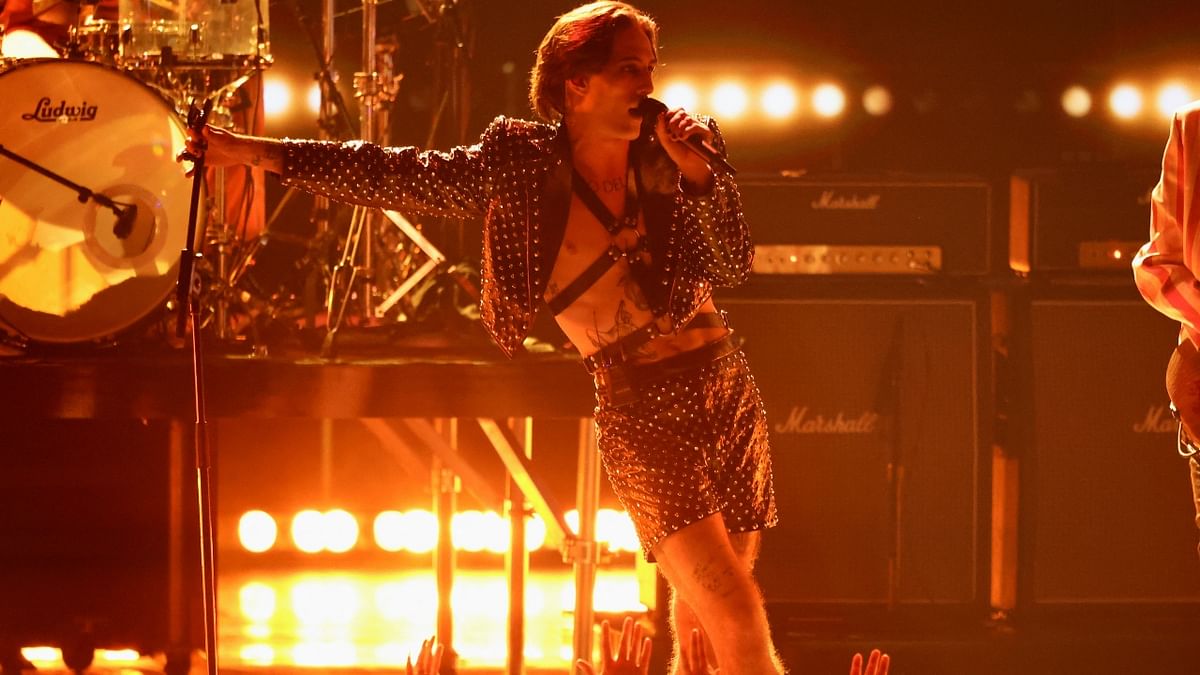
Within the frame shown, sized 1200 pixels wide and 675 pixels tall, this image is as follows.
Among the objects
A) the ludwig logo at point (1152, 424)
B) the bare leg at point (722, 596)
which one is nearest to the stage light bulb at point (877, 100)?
the ludwig logo at point (1152, 424)

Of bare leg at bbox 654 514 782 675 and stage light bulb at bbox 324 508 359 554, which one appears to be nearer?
bare leg at bbox 654 514 782 675

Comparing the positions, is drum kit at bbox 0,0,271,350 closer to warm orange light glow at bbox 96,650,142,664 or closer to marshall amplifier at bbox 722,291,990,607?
warm orange light glow at bbox 96,650,142,664

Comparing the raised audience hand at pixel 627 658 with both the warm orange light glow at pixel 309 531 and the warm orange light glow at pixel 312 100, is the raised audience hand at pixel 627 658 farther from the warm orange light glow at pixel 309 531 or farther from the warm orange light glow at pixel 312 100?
the warm orange light glow at pixel 312 100

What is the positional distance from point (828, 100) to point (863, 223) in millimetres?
1046

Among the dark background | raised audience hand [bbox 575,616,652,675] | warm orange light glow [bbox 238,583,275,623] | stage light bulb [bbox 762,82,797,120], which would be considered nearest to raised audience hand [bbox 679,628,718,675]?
raised audience hand [bbox 575,616,652,675]

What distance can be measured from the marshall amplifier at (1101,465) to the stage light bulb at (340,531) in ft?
9.97

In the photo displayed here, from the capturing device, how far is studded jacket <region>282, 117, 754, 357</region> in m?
2.74

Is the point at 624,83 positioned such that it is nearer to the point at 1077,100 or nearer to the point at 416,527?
the point at 1077,100

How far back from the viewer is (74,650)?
4.64m

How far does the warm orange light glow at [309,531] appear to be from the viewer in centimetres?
639

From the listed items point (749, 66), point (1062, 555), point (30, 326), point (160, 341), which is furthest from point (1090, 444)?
point (30, 326)

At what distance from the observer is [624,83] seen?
106 inches

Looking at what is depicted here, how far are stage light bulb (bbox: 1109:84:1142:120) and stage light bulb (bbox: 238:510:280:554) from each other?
13.2 ft

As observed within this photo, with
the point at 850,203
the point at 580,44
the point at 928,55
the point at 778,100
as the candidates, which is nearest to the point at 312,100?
→ the point at 778,100
